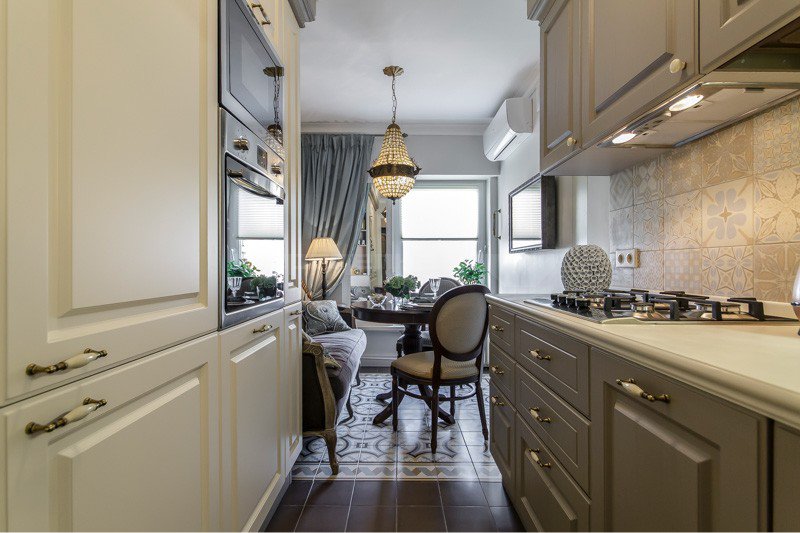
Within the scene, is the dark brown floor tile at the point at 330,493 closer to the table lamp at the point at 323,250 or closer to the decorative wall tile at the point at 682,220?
the decorative wall tile at the point at 682,220

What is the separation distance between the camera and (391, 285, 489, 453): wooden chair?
7.37ft

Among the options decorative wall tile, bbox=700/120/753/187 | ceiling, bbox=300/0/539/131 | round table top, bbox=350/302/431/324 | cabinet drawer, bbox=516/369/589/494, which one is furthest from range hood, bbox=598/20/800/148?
round table top, bbox=350/302/431/324

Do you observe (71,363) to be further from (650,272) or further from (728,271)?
(650,272)

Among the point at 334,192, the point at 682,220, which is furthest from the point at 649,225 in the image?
the point at 334,192

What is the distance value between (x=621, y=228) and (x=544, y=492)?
1.35 m

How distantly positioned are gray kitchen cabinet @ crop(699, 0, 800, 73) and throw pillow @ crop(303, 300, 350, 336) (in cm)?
303

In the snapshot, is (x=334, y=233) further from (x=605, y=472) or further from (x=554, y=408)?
(x=605, y=472)

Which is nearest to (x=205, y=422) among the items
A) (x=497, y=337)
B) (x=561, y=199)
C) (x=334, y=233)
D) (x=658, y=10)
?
(x=497, y=337)

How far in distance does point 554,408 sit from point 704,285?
0.80m

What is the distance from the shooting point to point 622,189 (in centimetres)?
190

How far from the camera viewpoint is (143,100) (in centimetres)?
81

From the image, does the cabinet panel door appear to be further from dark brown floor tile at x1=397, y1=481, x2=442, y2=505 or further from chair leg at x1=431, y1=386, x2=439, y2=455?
dark brown floor tile at x1=397, y1=481, x2=442, y2=505

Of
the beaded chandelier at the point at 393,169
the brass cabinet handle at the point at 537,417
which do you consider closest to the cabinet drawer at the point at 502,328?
the brass cabinet handle at the point at 537,417

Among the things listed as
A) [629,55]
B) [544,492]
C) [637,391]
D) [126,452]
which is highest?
[629,55]
